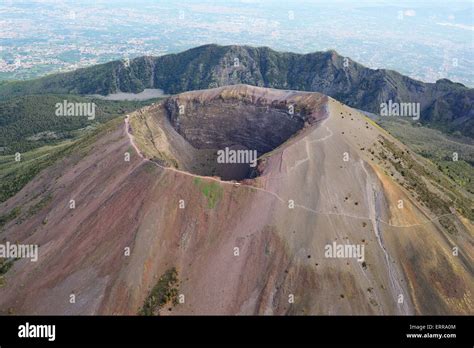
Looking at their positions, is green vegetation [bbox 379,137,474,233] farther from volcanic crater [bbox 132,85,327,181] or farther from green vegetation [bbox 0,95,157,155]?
green vegetation [bbox 0,95,157,155]

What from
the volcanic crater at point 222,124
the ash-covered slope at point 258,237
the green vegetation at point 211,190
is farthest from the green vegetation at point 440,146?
the green vegetation at point 211,190

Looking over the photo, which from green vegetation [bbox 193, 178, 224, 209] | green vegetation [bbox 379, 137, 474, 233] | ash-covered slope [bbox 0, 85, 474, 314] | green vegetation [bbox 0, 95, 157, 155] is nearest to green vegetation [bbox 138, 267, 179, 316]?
ash-covered slope [bbox 0, 85, 474, 314]

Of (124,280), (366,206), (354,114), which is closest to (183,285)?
(124,280)

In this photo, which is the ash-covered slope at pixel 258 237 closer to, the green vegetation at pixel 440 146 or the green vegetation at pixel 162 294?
the green vegetation at pixel 162 294

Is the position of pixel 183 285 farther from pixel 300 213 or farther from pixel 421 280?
pixel 421 280
